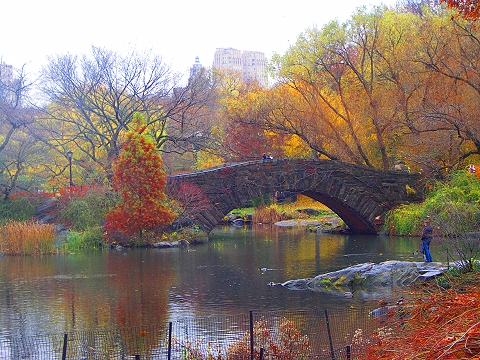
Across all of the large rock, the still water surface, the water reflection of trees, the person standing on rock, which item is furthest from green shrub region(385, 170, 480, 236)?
the water reflection of trees

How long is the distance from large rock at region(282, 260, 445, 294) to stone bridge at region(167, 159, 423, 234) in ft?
39.9

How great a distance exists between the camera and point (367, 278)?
53.7 ft

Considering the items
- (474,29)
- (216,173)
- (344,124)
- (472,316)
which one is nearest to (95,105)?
(216,173)

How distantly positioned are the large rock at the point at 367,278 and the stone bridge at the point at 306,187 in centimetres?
1217

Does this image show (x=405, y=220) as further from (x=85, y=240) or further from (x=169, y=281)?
(x=169, y=281)

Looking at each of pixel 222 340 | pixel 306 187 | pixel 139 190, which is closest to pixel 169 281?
pixel 222 340

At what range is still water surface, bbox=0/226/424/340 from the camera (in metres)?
13.7

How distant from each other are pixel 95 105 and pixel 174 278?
18.7 meters

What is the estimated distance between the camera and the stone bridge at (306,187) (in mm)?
28484

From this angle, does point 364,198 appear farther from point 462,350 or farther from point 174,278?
point 462,350

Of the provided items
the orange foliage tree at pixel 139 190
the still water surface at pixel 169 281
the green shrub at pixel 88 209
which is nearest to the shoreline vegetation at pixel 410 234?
the green shrub at pixel 88 209

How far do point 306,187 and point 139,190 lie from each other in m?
7.34

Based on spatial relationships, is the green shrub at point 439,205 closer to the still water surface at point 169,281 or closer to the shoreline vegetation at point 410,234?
the shoreline vegetation at point 410,234

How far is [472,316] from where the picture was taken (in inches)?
201
